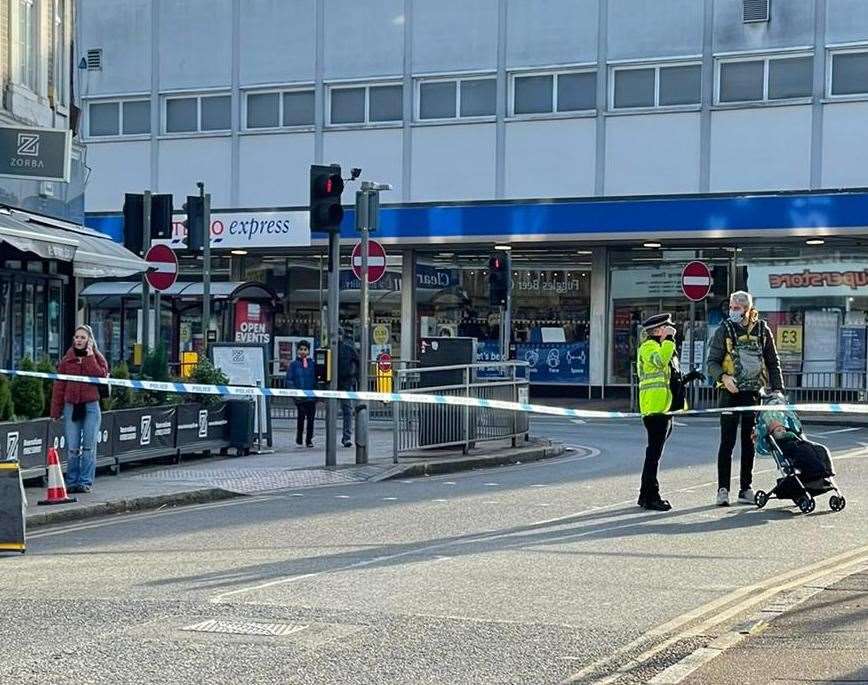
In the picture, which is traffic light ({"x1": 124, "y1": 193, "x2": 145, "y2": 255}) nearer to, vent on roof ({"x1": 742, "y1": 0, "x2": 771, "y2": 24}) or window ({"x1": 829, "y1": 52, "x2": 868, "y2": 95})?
vent on roof ({"x1": 742, "y1": 0, "x2": 771, "y2": 24})

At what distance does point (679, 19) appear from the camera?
30656mm

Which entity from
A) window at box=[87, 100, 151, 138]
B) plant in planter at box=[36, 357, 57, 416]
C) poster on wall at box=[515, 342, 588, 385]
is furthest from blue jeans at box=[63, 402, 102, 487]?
window at box=[87, 100, 151, 138]

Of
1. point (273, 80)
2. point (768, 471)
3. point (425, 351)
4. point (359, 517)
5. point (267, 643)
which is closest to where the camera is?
point (267, 643)

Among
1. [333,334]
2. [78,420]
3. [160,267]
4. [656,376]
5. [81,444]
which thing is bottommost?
[81,444]

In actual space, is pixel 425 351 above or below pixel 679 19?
below

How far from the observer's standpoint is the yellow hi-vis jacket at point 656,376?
12430 mm

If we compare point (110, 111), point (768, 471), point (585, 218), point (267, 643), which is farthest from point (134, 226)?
point (110, 111)

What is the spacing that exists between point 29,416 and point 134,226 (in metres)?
4.05

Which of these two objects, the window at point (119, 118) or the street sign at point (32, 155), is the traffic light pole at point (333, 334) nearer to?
the street sign at point (32, 155)

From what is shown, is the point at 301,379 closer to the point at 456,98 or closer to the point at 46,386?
the point at 46,386

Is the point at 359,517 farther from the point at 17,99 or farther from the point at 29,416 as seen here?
the point at 17,99

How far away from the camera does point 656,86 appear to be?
30.9 meters

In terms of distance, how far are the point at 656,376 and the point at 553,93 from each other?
66.7 feet

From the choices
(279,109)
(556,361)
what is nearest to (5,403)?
(556,361)
